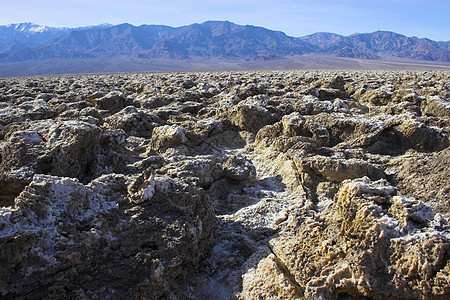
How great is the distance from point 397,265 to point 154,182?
211cm

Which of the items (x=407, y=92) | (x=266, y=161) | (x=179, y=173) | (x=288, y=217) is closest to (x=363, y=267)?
(x=288, y=217)

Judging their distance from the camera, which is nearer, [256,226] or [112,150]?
[256,226]

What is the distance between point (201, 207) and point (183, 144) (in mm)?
2798

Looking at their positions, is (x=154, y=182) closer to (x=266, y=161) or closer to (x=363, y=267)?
(x=363, y=267)

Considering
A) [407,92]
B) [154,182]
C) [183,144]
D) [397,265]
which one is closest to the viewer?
[397,265]

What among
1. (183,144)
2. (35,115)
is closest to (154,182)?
(183,144)

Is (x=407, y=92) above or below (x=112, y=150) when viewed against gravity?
above

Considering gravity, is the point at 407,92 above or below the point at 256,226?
above

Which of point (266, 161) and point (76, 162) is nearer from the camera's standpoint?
point (76, 162)

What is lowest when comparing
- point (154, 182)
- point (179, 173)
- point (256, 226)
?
point (256, 226)

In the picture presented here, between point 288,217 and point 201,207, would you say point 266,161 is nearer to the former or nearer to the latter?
point 288,217

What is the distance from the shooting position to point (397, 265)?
201 cm

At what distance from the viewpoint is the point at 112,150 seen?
201 inches

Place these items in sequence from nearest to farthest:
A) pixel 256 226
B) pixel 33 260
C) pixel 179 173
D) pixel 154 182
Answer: pixel 33 260 < pixel 154 182 < pixel 256 226 < pixel 179 173
